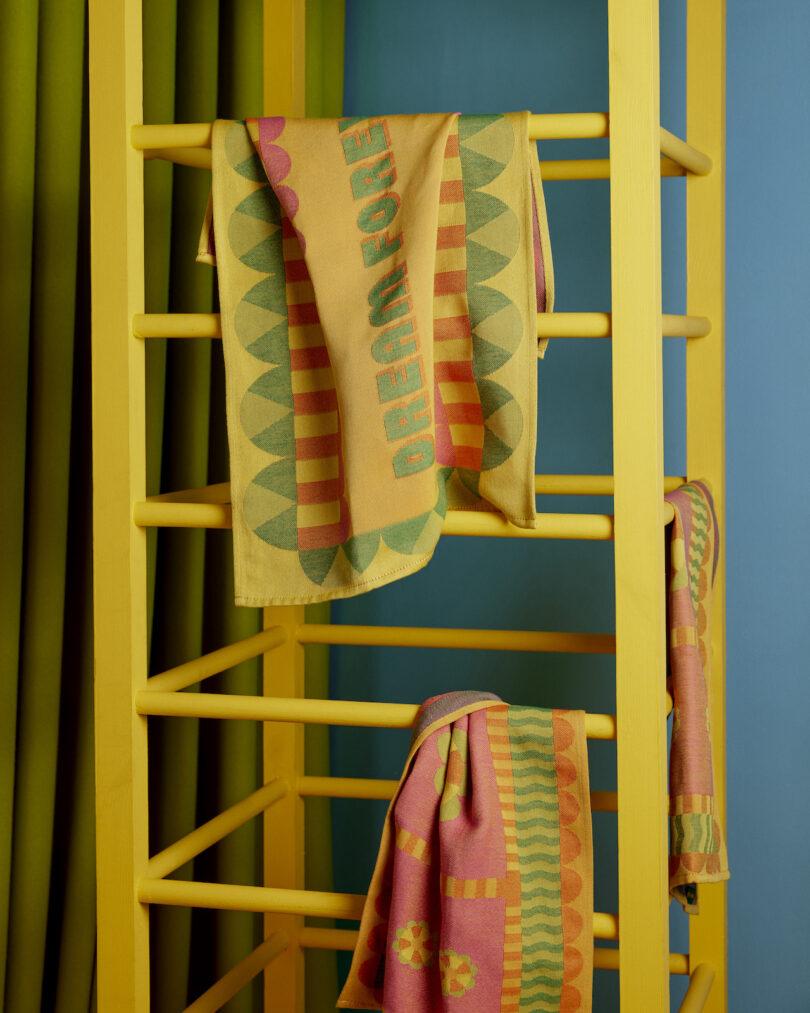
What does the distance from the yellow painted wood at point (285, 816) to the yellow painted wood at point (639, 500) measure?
2.05 feet

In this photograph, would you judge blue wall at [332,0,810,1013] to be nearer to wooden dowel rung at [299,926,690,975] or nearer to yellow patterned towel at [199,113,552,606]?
wooden dowel rung at [299,926,690,975]

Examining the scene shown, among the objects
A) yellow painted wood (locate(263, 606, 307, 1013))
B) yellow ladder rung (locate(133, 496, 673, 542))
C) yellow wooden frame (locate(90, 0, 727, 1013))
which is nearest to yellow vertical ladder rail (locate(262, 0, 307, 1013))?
yellow painted wood (locate(263, 606, 307, 1013))

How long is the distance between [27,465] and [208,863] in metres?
0.65

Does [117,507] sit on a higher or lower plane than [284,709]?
higher

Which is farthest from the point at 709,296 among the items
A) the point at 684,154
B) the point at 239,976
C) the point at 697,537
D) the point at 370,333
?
the point at 239,976

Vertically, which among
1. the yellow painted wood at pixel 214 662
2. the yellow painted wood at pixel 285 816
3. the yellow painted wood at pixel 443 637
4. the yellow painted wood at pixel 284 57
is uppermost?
the yellow painted wood at pixel 284 57

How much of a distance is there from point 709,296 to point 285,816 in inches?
35.1

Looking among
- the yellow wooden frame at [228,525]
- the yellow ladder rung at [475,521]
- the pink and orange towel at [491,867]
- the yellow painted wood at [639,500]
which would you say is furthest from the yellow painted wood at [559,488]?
the pink and orange towel at [491,867]

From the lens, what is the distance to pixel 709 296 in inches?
63.8

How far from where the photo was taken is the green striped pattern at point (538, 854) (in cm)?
121

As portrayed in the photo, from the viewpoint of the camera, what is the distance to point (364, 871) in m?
2.01

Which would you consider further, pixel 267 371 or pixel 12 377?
pixel 12 377

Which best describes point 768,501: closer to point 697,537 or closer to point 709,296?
point 709,296

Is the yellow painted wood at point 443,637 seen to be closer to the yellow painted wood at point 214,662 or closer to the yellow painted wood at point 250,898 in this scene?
the yellow painted wood at point 214,662
